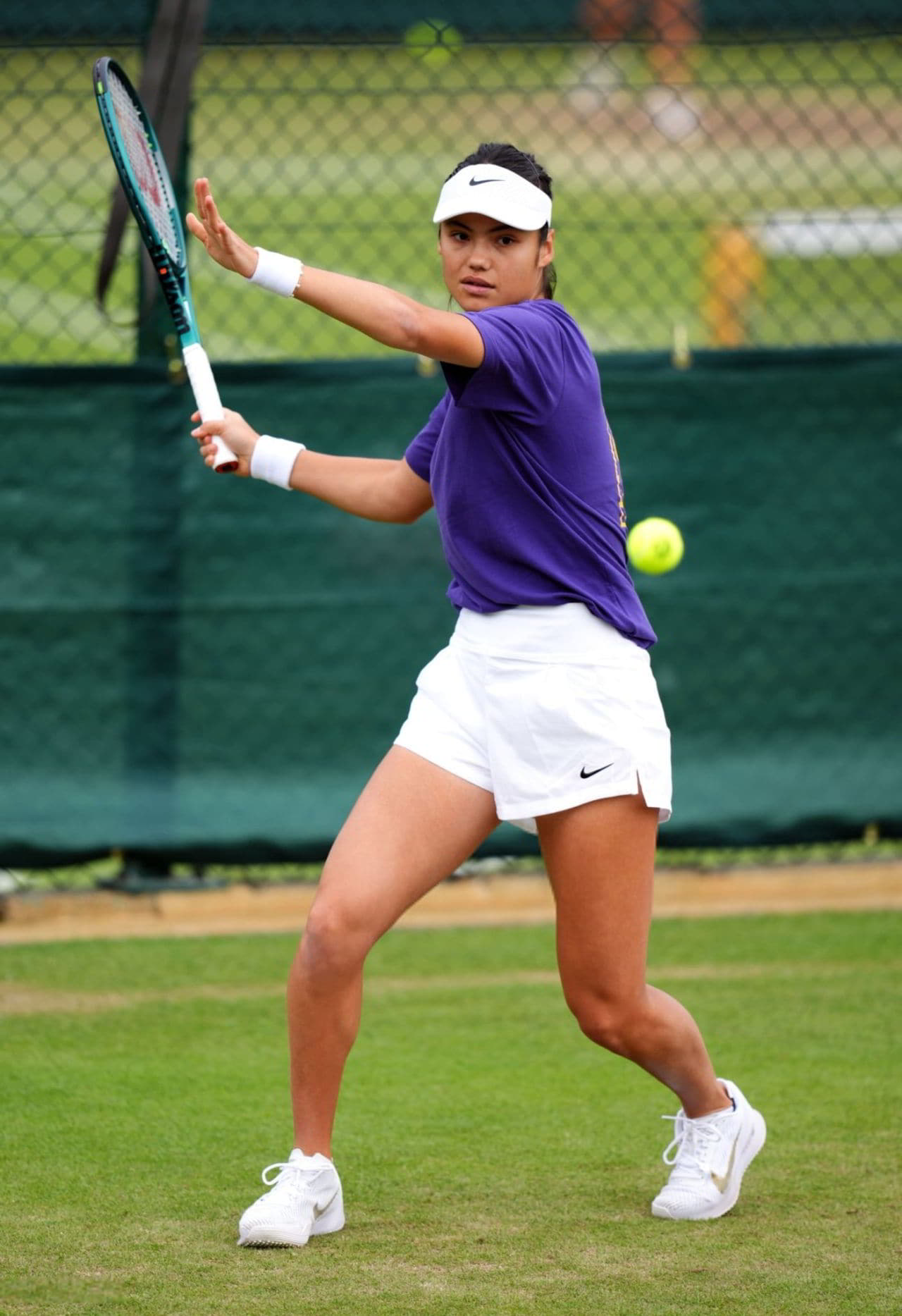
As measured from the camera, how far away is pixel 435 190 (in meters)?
20.7

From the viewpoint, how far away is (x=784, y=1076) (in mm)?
4379

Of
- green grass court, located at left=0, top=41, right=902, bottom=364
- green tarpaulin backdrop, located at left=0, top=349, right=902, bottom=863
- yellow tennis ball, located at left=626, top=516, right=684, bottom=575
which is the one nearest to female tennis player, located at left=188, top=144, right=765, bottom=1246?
yellow tennis ball, located at left=626, top=516, right=684, bottom=575

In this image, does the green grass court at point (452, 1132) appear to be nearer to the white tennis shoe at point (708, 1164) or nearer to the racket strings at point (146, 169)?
the white tennis shoe at point (708, 1164)

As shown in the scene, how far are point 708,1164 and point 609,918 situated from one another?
0.55 m

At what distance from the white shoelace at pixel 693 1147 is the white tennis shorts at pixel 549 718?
62 cm

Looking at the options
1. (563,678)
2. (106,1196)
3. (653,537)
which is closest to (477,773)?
(563,678)

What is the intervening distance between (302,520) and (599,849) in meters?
2.90

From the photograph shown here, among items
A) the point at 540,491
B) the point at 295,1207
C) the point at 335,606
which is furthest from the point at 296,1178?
the point at 335,606

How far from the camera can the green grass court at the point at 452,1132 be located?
10.3 ft

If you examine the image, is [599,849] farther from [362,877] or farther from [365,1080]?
[365,1080]

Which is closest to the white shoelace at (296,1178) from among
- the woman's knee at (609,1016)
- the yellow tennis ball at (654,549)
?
the woman's knee at (609,1016)

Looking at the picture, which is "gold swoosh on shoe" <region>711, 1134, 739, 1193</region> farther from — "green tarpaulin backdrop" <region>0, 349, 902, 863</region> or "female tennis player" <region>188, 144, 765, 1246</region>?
"green tarpaulin backdrop" <region>0, 349, 902, 863</region>

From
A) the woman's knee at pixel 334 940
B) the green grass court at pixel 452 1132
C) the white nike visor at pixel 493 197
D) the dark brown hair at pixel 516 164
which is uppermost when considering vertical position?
the dark brown hair at pixel 516 164

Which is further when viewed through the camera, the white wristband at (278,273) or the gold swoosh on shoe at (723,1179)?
the gold swoosh on shoe at (723,1179)
